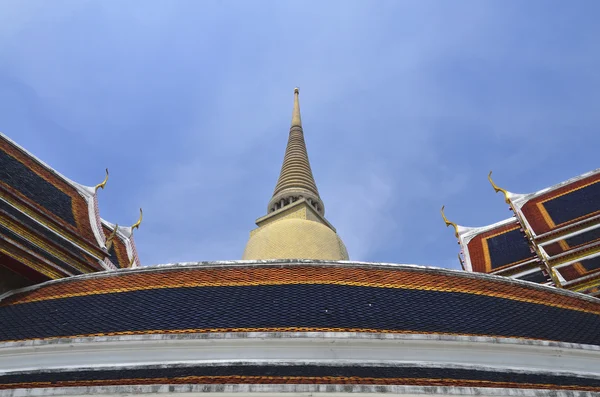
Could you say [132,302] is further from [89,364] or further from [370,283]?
[370,283]

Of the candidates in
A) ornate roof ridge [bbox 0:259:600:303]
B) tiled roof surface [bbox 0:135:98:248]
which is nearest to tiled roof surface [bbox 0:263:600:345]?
ornate roof ridge [bbox 0:259:600:303]

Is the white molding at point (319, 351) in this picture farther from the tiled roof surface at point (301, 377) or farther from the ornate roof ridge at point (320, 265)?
the ornate roof ridge at point (320, 265)

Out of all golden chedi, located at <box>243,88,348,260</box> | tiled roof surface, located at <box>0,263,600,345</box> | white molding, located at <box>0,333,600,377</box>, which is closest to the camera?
white molding, located at <box>0,333,600,377</box>

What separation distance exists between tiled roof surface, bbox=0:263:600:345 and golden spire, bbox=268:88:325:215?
15.0 meters

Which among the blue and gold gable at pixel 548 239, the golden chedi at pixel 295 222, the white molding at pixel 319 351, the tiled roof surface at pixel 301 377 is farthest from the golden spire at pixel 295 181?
the tiled roof surface at pixel 301 377

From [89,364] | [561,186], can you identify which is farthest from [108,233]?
[561,186]

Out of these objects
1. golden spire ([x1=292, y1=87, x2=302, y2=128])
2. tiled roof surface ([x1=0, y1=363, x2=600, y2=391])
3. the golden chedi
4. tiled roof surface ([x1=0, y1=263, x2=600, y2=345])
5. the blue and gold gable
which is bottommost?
tiled roof surface ([x1=0, y1=363, x2=600, y2=391])

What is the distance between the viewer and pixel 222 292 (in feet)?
26.1

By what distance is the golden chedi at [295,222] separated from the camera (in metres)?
18.8

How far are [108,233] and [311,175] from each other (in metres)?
11.3

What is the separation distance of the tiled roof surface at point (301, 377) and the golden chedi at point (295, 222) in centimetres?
1163

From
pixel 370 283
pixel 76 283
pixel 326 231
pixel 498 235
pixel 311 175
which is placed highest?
pixel 311 175

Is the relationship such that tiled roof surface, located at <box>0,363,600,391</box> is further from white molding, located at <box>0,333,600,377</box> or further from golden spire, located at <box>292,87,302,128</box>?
golden spire, located at <box>292,87,302,128</box>

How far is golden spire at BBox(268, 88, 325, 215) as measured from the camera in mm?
23719
